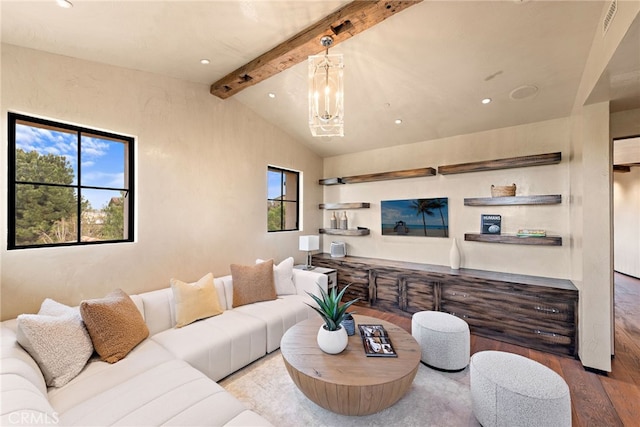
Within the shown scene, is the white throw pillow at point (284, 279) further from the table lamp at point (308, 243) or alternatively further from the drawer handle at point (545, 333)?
the drawer handle at point (545, 333)

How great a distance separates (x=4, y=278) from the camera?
210 centimetres

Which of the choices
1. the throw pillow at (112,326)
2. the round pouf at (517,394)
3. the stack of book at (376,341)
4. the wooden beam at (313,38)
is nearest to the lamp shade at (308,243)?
the stack of book at (376,341)

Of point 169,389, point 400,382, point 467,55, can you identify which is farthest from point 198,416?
point 467,55

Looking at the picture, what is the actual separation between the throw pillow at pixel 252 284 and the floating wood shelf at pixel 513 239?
2801 millimetres

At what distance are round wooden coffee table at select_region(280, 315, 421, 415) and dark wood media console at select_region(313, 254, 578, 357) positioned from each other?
164 centimetres

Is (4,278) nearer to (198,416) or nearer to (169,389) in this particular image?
(169,389)

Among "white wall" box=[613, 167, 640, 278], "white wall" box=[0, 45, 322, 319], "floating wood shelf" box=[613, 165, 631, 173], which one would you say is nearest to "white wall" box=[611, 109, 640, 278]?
"white wall" box=[613, 167, 640, 278]

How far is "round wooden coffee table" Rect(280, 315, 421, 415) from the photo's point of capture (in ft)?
5.63

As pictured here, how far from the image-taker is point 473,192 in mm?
3830

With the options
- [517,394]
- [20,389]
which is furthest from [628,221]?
[20,389]

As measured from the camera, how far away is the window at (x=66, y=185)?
2.25 metres

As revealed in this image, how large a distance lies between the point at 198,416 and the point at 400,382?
1.26 meters

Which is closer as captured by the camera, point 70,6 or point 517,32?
point 70,6

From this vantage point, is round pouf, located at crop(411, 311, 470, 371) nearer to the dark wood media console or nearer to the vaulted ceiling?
the dark wood media console
